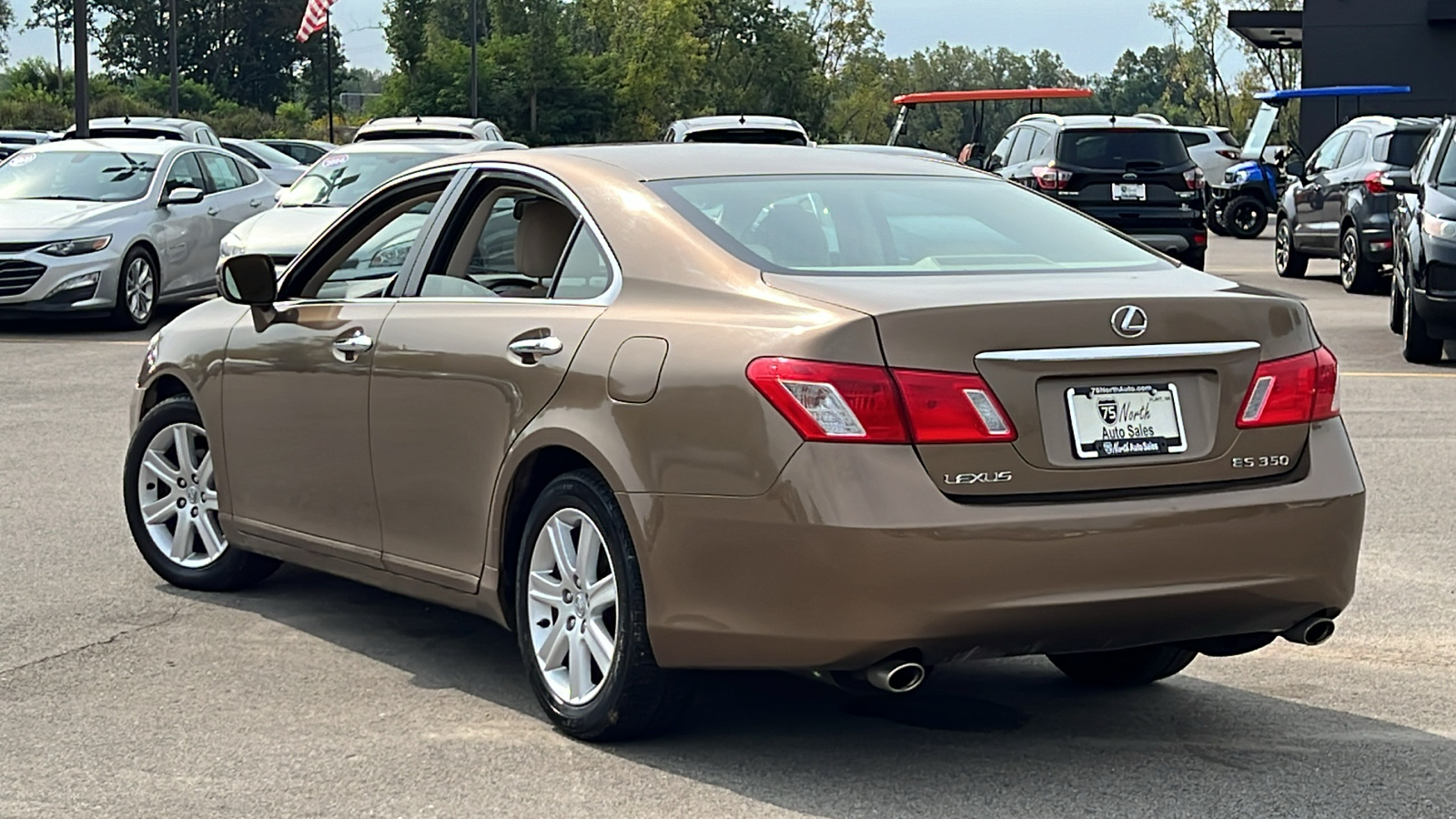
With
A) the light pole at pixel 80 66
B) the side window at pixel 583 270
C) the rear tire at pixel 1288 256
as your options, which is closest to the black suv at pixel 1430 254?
the rear tire at pixel 1288 256

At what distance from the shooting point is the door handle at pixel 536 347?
5410mm

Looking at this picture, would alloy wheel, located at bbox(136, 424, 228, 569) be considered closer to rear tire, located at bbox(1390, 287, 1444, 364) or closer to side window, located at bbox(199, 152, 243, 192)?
rear tire, located at bbox(1390, 287, 1444, 364)

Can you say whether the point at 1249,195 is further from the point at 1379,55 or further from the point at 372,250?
the point at 372,250

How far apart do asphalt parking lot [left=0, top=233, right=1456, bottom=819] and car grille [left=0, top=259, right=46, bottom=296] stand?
32.9 feet

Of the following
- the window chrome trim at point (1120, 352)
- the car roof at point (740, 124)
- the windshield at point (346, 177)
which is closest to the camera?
the window chrome trim at point (1120, 352)

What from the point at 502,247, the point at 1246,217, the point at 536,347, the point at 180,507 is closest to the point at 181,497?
the point at 180,507

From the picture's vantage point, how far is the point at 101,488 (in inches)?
375

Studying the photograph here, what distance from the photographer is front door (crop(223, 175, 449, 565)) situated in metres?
6.26

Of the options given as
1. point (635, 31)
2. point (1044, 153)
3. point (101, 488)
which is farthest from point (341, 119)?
point (101, 488)

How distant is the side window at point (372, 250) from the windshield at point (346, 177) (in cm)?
1104

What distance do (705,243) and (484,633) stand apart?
191 cm

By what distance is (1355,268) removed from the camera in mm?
21312

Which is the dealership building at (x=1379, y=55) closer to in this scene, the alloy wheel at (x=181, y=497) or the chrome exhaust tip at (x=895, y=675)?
the alloy wheel at (x=181, y=497)

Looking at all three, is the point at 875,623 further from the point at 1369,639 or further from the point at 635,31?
the point at 635,31
